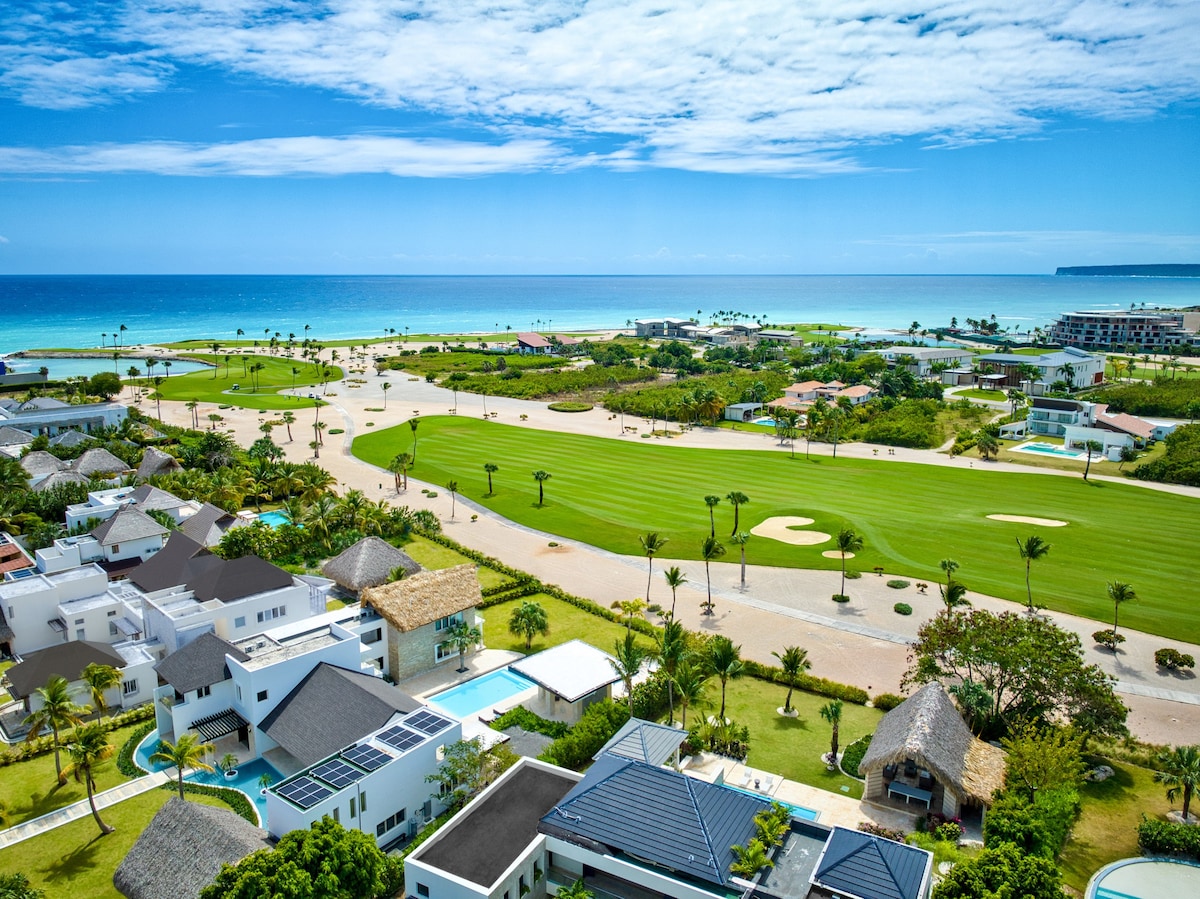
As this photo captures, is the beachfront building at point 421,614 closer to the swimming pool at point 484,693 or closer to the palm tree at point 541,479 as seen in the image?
the swimming pool at point 484,693

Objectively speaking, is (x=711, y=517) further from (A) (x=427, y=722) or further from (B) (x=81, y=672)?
(B) (x=81, y=672)

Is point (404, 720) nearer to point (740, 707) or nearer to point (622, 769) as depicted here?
point (622, 769)

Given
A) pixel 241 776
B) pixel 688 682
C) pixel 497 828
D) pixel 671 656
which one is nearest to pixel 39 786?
pixel 241 776

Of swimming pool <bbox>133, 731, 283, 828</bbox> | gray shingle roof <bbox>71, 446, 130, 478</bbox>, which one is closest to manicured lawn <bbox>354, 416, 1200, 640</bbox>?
gray shingle roof <bbox>71, 446, 130, 478</bbox>

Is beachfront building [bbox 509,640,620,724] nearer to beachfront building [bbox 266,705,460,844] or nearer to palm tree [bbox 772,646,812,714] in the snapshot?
beachfront building [bbox 266,705,460,844]

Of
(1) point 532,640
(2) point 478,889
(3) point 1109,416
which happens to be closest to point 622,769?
(2) point 478,889
